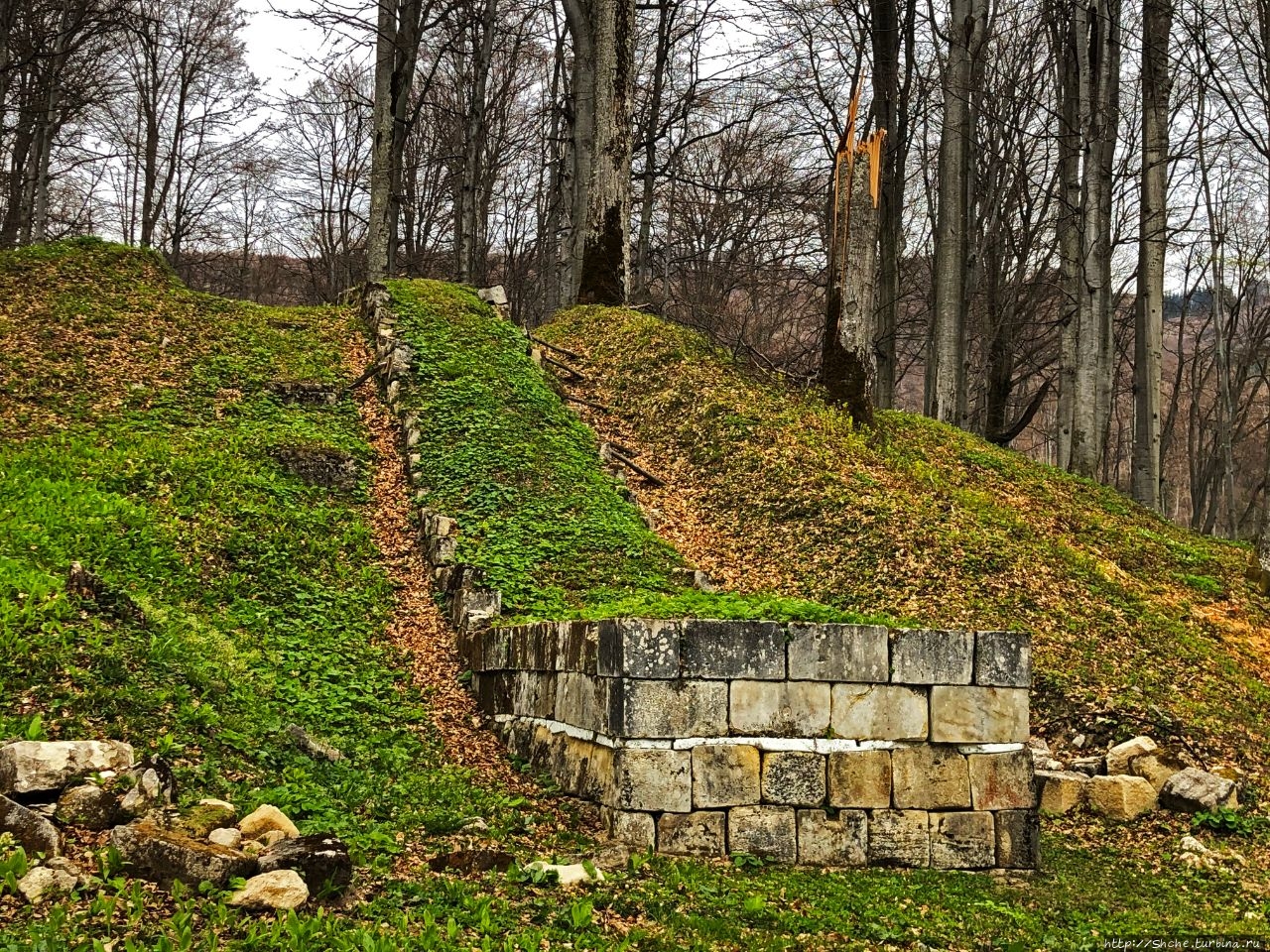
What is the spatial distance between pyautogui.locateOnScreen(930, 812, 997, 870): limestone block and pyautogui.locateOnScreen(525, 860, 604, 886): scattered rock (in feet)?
7.40

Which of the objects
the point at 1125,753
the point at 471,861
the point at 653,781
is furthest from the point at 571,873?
Answer: the point at 1125,753

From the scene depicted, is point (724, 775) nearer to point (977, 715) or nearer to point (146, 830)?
point (977, 715)

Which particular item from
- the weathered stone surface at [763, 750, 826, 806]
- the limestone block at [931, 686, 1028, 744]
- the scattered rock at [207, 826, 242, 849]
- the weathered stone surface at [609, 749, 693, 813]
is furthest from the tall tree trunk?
the scattered rock at [207, 826, 242, 849]

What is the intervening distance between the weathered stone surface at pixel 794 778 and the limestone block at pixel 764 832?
0.27 feet

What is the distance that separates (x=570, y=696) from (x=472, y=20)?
19.7 metres

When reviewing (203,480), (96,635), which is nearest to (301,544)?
(203,480)

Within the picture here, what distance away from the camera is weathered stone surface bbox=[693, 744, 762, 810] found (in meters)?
6.32

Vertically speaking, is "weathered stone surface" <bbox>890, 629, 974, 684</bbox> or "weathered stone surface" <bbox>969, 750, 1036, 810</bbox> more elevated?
"weathered stone surface" <bbox>890, 629, 974, 684</bbox>

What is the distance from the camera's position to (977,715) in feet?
22.2

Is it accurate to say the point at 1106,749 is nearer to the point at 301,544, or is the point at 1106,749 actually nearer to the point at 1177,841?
the point at 1177,841

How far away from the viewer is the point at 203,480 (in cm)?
1083

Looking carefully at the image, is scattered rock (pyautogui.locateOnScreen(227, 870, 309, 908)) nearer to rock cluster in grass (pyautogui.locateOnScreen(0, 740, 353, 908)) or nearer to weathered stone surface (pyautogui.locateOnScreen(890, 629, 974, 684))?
rock cluster in grass (pyautogui.locateOnScreen(0, 740, 353, 908))

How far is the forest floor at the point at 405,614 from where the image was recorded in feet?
17.1

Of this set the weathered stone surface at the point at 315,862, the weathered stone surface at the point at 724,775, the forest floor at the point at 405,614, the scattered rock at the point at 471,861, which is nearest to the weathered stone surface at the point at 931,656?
the forest floor at the point at 405,614
